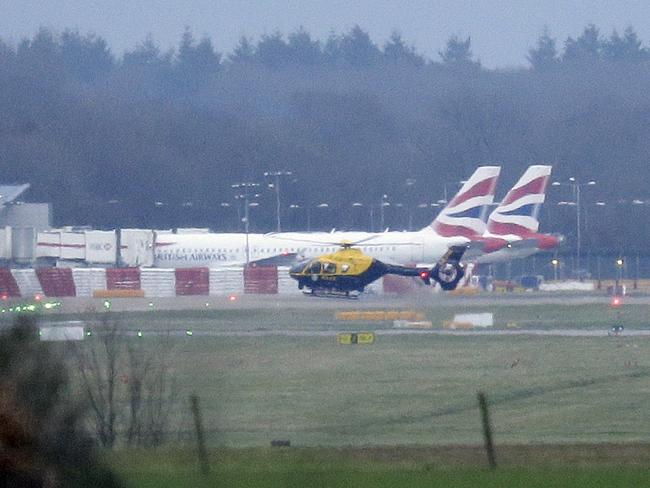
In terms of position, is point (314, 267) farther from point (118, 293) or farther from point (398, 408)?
point (398, 408)

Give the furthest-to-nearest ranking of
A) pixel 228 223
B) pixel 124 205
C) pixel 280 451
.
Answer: pixel 228 223
pixel 124 205
pixel 280 451

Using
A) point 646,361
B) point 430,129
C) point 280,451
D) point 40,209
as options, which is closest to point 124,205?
point 40,209

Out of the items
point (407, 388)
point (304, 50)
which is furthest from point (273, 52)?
point (407, 388)

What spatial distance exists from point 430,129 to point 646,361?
42877mm

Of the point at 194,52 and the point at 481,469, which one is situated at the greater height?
the point at 194,52

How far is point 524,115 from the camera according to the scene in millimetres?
66000

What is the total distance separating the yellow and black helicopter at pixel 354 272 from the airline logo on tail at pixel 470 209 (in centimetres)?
1025

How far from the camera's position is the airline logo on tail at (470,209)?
53094mm

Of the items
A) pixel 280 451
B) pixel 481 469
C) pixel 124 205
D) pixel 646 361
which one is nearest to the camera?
pixel 481 469

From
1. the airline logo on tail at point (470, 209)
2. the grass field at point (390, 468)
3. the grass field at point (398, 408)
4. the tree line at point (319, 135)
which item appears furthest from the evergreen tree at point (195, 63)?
the grass field at point (390, 468)

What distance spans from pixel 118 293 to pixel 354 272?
7.00 m

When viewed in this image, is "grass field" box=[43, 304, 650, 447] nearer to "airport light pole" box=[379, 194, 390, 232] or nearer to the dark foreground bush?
the dark foreground bush

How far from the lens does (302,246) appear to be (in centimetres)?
5166

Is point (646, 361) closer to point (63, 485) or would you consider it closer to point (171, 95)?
point (63, 485)
